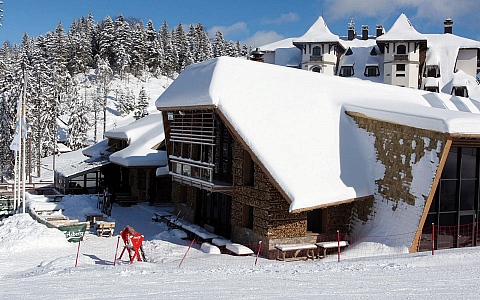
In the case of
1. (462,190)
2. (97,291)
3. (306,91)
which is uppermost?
(306,91)

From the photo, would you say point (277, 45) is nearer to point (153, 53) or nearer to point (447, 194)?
point (153, 53)

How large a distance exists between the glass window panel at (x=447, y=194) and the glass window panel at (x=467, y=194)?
0.29 m

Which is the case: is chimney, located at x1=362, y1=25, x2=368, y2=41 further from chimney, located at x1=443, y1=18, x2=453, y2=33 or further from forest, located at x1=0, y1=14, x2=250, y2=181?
forest, located at x1=0, y1=14, x2=250, y2=181

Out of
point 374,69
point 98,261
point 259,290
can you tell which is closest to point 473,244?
point 259,290

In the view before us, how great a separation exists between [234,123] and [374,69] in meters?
38.6

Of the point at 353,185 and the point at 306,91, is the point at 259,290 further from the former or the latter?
the point at 306,91

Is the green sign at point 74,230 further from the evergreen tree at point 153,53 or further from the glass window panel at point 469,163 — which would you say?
the evergreen tree at point 153,53

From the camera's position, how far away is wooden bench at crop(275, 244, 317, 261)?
14.3 metres

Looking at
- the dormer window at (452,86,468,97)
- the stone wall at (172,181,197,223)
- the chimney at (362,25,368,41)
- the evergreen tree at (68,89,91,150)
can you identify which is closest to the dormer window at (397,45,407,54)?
the dormer window at (452,86,468,97)

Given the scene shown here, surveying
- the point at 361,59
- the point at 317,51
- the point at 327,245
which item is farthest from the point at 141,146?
the point at 361,59

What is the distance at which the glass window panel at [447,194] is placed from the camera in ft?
48.9

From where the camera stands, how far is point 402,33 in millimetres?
48312

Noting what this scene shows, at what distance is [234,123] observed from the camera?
1478 cm

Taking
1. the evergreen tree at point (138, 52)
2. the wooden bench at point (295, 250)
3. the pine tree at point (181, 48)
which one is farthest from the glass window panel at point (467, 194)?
the pine tree at point (181, 48)
